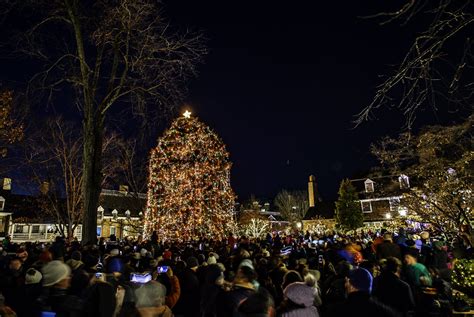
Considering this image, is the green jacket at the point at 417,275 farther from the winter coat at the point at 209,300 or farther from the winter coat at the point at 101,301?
the winter coat at the point at 101,301

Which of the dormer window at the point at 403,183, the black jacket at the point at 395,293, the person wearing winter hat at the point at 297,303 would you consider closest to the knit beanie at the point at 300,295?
the person wearing winter hat at the point at 297,303

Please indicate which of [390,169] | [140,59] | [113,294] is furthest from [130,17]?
[390,169]

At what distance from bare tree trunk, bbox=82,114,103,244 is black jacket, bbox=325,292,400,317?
13.2 m

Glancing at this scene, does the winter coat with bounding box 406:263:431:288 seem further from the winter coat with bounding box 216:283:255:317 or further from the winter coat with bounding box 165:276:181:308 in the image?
the winter coat with bounding box 165:276:181:308

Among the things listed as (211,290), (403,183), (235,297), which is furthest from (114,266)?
(403,183)

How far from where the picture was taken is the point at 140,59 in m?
16.9

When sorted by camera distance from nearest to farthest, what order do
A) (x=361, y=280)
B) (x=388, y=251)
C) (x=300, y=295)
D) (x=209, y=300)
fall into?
(x=361, y=280) → (x=300, y=295) → (x=209, y=300) → (x=388, y=251)

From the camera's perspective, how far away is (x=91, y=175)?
624 inches

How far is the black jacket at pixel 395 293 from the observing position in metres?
5.22

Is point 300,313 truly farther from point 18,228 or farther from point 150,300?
point 18,228

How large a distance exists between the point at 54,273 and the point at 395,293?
16.5 ft

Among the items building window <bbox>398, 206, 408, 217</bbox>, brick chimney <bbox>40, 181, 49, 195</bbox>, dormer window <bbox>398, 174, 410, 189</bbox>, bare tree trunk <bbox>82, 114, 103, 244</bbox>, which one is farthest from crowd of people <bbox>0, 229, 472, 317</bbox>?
brick chimney <bbox>40, 181, 49, 195</bbox>

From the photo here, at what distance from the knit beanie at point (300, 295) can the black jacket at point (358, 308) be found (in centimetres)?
26

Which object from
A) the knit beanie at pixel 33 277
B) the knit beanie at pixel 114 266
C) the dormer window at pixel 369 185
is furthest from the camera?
the dormer window at pixel 369 185
